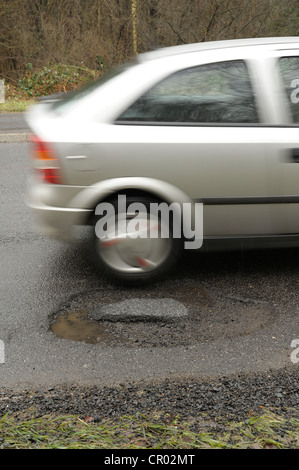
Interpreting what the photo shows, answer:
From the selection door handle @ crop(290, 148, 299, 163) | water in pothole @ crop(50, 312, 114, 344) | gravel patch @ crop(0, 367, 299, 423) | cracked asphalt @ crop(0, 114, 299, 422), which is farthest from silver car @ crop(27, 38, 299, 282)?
gravel patch @ crop(0, 367, 299, 423)

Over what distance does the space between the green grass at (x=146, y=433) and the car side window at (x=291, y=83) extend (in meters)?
2.31

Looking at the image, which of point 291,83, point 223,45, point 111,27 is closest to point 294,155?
point 291,83

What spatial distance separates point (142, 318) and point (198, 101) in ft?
5.36

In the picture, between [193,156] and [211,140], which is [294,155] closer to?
[211,140]

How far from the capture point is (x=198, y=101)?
4.14m

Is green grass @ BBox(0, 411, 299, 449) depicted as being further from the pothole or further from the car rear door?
the car rear door

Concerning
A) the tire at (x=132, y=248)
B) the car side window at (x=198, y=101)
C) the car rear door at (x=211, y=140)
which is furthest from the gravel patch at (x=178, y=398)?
the car side window at (x=198, y=101)

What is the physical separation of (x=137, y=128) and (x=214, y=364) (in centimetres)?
178

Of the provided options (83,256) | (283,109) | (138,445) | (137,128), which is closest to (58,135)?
(137,128)

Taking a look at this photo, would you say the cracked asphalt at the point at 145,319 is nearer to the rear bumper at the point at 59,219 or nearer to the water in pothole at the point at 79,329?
the water in pothole at the point at 79,329

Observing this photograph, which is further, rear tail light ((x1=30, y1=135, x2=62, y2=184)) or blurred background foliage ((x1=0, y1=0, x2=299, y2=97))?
blurred background foliage ((x1=0, y1=0, x2=299, y2=97))

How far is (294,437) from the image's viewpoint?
262 cm

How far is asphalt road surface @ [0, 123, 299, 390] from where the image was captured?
3.41 meters

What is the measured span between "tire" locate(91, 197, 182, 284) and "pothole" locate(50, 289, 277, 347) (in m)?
0.17
